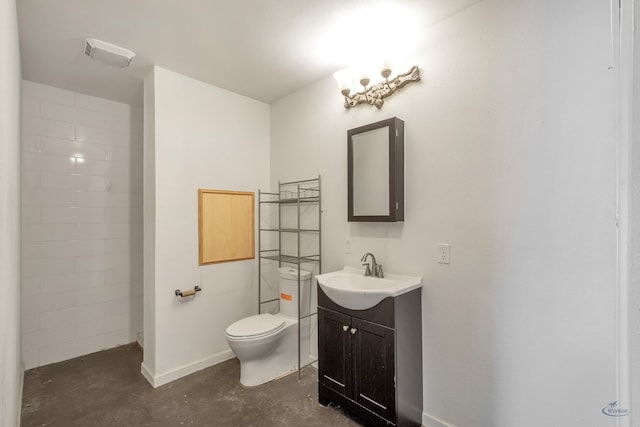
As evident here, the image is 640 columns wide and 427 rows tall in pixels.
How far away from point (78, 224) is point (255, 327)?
1.97 m

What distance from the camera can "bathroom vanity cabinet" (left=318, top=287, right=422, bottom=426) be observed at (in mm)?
1668

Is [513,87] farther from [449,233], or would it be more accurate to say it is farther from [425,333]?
[425,333]

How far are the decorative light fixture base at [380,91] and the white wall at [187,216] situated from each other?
119 cm

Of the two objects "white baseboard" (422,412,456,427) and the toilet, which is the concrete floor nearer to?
the toilet

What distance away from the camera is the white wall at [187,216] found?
232cm

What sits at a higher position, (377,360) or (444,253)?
(444,253)

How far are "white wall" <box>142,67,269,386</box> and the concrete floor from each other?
0.18 m

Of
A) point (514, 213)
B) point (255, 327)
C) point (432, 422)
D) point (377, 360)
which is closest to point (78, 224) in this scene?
point (255, 327)

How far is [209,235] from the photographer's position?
261cm

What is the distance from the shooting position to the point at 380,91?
6.79ft

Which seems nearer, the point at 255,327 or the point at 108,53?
the point at 108,53

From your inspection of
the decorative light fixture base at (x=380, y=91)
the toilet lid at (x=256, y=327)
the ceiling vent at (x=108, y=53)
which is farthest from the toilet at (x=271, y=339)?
the ceiling vent at (x=108, y=53)

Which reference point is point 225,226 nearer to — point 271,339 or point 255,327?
point 255,327

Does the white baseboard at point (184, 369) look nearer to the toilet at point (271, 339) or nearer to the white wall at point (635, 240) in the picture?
the toilet at point (271, 339)
